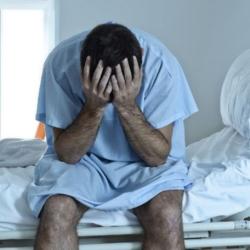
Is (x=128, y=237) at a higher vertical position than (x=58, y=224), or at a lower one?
lower

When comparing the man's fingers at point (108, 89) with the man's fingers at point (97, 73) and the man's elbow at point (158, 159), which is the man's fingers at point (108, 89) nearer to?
the man's fingers at point (97, 73)

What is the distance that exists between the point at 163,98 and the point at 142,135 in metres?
0.13

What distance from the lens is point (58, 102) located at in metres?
1.26

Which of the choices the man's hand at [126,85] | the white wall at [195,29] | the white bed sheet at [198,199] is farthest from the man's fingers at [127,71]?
the white wall at [195,29]

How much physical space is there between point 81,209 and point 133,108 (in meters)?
0.28

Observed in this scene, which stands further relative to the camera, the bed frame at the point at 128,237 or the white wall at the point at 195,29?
the white wall at the point at 195,29

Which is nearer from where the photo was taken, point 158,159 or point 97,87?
point 97,87

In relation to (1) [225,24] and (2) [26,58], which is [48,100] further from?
(2) [26,58]

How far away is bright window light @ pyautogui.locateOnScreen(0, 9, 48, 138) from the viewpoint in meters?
2.76

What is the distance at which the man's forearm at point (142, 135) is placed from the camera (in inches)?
46.2

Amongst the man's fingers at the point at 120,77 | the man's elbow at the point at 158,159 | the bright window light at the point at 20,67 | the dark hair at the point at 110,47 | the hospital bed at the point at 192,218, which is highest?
the dark hair at the point at 110,47

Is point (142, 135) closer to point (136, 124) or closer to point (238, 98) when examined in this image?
point (136, 124)

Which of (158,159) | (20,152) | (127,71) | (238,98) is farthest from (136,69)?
(20,152)

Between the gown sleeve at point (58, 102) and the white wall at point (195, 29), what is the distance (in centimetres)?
109
